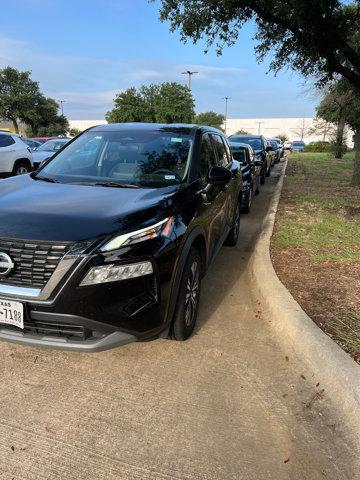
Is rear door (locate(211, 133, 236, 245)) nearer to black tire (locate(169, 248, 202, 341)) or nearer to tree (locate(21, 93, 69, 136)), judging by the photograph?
black tire (locate(169, 248, 202, 341))

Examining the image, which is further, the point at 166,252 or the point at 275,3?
the point at 275,3

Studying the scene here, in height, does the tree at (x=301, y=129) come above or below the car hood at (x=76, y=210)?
above

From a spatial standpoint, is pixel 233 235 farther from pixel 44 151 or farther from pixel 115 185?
pixel 44 151

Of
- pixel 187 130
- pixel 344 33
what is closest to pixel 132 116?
pixel 344 33

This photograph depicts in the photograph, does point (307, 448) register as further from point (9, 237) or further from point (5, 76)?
point (5, 76)

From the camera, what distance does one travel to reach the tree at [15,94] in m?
48.2

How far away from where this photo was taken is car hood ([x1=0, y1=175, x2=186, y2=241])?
277cm

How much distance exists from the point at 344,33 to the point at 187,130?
23.9 ft

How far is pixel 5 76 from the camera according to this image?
48.4 meters

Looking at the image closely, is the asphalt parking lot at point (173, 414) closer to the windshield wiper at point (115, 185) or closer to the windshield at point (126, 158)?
the windshield wiper at point (115, 185)

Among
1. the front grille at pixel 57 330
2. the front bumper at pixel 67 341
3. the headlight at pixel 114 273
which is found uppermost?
the headlight at pixel 114 273

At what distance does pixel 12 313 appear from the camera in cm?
274

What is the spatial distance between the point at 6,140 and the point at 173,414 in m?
12.4

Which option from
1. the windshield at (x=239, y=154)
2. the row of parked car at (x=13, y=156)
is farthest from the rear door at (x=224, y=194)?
the row of parked car at (x=13, y=156)
